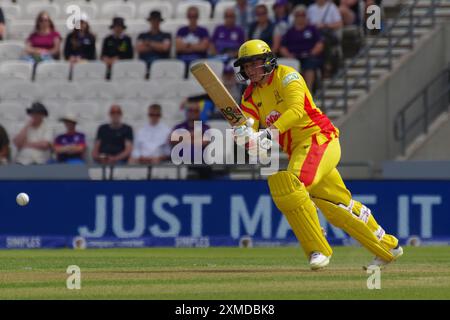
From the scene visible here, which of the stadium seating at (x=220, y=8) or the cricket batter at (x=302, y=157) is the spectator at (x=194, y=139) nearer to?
the stadium seating at (x=220, y=8)

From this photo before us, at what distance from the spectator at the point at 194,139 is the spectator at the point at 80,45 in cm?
309

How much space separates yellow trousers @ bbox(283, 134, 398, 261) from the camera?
11.7 meters

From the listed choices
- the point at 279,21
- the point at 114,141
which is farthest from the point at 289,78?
the point at 279,21

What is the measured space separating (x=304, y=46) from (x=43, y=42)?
176 inches

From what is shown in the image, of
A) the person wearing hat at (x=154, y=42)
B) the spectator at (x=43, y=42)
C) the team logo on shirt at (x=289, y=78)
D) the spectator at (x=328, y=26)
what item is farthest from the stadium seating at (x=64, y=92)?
the team logo on shirt at (x=289, y=78)

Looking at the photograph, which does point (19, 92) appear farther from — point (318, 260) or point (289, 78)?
point (318, 260)

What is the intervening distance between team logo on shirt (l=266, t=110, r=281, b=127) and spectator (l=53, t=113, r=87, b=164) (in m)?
8.12

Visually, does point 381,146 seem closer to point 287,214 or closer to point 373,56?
point 373,56

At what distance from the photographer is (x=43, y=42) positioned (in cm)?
2212

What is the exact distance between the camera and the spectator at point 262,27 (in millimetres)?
20750

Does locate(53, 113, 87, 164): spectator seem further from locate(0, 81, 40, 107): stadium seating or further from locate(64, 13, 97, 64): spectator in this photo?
locate(64, 13, 97, 64): spectator

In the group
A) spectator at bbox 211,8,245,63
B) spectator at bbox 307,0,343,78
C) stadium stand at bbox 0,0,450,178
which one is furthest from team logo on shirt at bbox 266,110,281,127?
spectator at bbox 211,8,245,63

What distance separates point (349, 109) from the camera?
20688 mm
